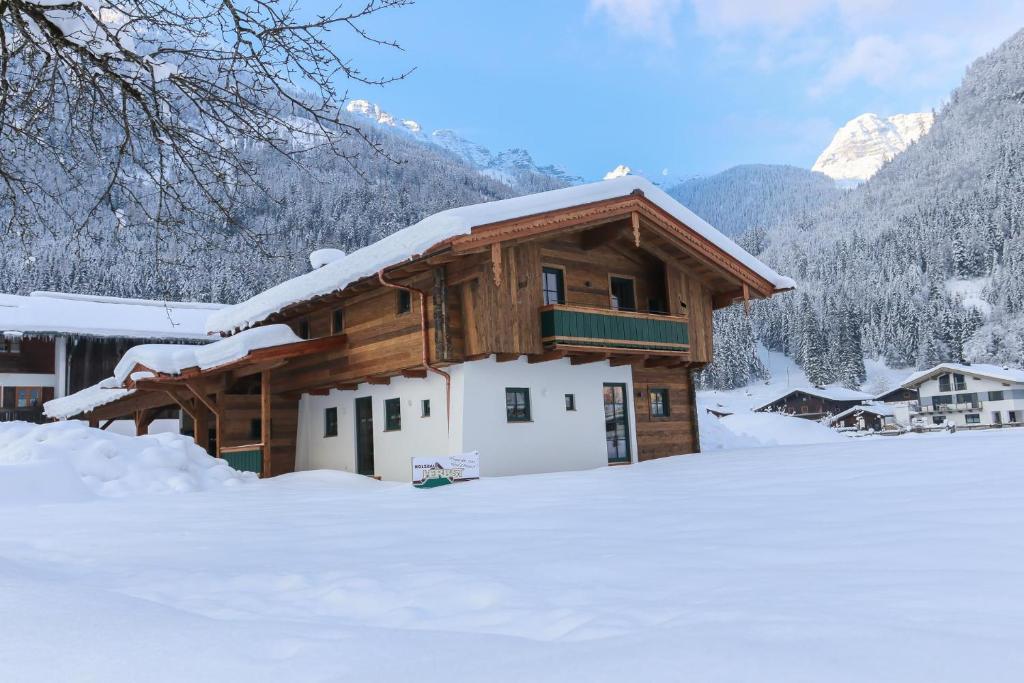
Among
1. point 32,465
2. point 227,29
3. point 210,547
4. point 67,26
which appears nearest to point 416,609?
point 210,547

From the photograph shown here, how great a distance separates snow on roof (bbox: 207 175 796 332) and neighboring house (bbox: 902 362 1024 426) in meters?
67.4

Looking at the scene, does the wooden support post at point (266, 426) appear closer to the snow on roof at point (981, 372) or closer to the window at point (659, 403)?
the window at point (659, 403)

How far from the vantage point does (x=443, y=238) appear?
45.0ft

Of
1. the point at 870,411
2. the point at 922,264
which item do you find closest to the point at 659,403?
the point at 870,411

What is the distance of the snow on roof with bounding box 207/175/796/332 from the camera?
14.0 metres

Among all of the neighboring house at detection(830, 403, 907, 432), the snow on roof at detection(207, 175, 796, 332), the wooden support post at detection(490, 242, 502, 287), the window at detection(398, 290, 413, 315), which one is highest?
the snow on roof at detection(207, 175, 796, 332)

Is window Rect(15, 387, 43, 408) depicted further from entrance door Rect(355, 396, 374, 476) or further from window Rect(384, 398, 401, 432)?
window Rect(384, 398, 401, 432)

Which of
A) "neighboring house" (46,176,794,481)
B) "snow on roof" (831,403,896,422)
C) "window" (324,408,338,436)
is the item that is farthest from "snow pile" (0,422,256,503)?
"snow on roof" (831,403,896,422)

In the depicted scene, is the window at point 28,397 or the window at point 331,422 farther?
the window at point 28,397

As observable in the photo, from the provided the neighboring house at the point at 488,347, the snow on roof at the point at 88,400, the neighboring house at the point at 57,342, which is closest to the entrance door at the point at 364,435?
the neighboring house at the point at 488,347

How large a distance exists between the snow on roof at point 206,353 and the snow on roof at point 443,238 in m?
1.21

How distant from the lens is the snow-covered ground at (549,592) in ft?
8.32

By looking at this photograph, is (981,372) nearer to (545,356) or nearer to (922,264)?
(922,264)

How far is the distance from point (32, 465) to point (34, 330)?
20336 millimetres
